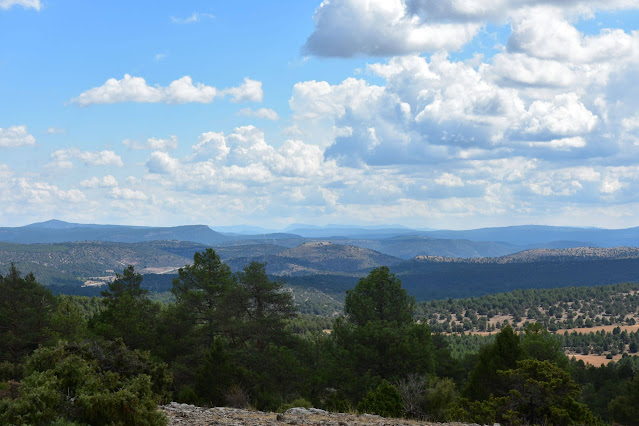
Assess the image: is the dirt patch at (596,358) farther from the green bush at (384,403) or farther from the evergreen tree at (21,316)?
the evergreen tree at (21,316)

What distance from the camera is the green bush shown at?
66.6 ft

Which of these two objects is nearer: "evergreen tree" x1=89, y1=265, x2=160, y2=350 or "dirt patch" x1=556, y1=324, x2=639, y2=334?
"evergreen tree" x1=89, y1=265, x2=160, y2=350

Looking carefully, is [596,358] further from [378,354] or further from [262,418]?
[262,418]

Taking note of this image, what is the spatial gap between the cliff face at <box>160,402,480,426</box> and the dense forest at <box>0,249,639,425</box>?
5.25 feet

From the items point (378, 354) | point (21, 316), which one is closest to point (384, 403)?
point (378, 354)

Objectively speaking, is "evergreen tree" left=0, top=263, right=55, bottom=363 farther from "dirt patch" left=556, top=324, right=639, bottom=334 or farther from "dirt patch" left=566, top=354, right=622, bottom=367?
"dirt patch" left=556, top=324, right=639, bottom=334

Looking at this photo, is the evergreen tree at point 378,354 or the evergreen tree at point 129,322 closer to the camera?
the evergreen tree at point 378,354

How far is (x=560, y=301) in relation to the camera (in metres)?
169

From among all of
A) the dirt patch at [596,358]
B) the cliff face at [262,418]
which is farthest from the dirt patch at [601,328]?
the cliff face at [262,418]

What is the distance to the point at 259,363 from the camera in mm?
34031

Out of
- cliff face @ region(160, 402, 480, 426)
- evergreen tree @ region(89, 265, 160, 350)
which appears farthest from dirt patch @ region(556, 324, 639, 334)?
cliff face @ region(160, 402, 480, 426)

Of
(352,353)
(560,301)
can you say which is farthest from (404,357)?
(560,301)

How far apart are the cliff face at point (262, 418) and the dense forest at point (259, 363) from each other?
160cm

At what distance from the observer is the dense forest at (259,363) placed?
524 inches
